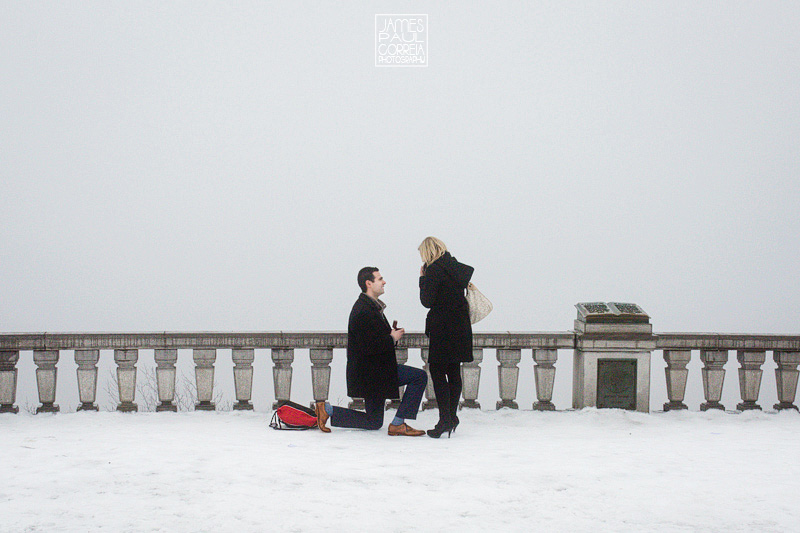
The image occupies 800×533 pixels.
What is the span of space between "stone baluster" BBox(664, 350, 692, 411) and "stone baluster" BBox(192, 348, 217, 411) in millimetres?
5471

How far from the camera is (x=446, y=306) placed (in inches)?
312

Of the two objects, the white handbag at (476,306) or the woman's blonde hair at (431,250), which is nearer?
the woman's blonde hair at (431,250)

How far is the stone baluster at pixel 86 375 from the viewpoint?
9164mm

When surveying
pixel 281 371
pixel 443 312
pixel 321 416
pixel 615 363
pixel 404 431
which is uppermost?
pixel 443 312

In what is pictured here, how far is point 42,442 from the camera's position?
7617 millimetres

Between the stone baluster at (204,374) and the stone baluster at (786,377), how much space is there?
6.85 metres

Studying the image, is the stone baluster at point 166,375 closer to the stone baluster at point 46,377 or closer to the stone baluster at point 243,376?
the stone baluster at point 243,376

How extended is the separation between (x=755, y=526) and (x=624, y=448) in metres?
2.36

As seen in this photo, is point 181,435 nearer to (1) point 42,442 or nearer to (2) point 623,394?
(1) point 42,442

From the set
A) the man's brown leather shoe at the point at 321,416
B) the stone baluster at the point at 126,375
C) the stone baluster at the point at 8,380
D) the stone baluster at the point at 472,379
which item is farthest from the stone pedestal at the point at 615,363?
the stone baluster at the point at 8,380

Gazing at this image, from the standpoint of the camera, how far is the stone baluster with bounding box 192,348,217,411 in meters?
9.23

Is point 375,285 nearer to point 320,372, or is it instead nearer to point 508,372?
point 320,372

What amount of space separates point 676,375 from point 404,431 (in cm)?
367

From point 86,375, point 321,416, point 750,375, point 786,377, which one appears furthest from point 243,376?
point 786,377
